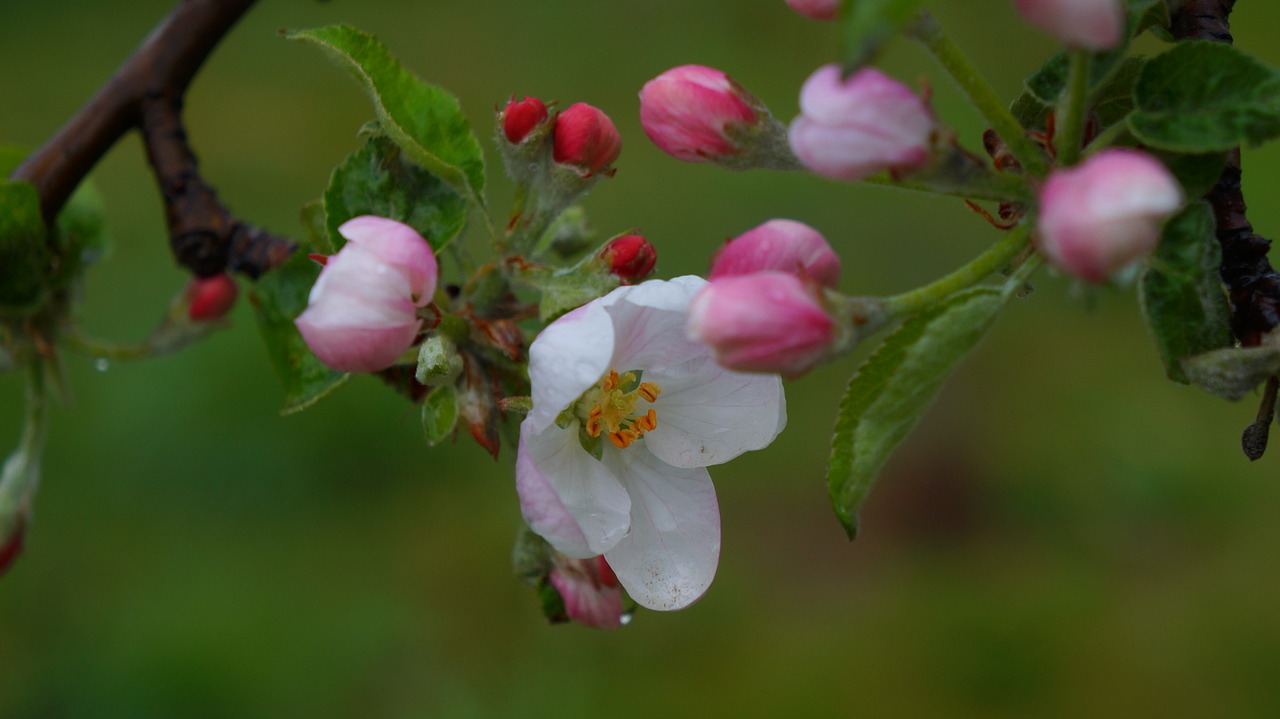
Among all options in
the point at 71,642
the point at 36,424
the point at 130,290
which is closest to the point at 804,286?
the point at 36,424

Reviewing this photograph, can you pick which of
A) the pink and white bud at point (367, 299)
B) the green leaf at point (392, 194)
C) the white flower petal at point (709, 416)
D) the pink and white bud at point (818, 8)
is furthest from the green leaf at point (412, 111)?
the pink and white bud at point (818, 8)

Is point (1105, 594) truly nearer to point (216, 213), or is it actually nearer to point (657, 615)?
point (657, 615)

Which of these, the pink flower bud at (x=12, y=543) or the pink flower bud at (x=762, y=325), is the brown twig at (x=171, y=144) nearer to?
the pink flower bud at (x=12, y=543)

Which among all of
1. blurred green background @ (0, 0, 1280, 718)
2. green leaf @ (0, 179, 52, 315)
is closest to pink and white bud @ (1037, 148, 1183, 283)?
green leaf @ (0, 179, 52, 315)

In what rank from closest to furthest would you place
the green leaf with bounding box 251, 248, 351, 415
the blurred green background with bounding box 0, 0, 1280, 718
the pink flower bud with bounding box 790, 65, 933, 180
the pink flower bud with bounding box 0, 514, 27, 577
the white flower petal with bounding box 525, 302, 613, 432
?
the pink flower bud with bounding box 790, 65, 933, 180 → the white flower petal with bounding box 525, 302, 613, 432 → the green leaf with bounding box 251, 248, 351, 415 → the pink flower bud with bounding box 0, 514, 27, 577 → the blurred green background with bounding box 0, 0, 1280, 718

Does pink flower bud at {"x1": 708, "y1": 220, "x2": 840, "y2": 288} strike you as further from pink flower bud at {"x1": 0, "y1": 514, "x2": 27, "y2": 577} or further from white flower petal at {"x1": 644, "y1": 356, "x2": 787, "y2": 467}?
pink flower bud at {"x1": 0, "y1": 514, "x2": 27, "y2": 577}

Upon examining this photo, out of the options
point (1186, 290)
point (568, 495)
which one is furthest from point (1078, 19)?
point (568, 495)
